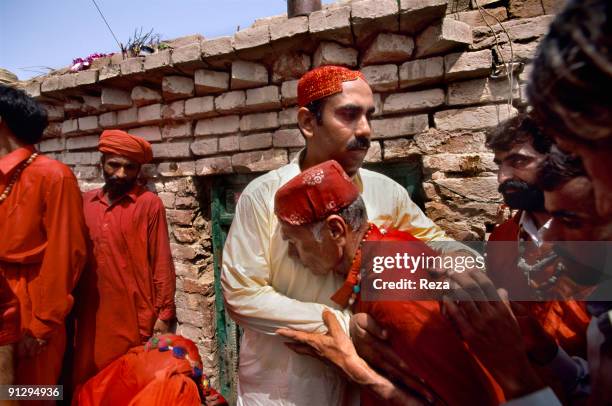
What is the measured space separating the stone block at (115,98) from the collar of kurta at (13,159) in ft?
3.56

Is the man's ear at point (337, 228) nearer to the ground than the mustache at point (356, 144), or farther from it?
nearer to the ground

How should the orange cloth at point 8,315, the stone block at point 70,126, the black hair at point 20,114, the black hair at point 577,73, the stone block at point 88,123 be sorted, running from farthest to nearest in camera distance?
the stone block at point 70,126 < the stone block at point 88,123 < the black hair at point 20,114 < the orange cloth at point 8,315 < the black hair at point 577,73

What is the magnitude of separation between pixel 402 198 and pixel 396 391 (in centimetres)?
92

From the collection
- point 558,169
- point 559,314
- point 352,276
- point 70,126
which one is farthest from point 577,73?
point 70,126

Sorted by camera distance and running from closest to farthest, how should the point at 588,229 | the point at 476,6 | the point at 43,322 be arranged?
the point at 588,229
the point at 43,322
the point at 476,6

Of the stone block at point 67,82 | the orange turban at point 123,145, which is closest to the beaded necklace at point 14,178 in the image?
the orange turban at point 123,145

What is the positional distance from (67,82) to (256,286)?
3.19m

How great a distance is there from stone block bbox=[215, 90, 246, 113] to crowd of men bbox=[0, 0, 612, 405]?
2.56 ft

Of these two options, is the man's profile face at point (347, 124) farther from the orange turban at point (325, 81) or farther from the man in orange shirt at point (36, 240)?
the man in orange shirt at point (36, 240)

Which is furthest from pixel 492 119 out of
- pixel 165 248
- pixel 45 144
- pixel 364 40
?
pixel 45 144

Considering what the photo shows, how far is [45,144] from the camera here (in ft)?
13.1

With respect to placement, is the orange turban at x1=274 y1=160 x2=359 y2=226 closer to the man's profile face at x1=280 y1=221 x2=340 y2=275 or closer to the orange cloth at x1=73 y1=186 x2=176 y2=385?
the man's profile face at x1=280 y1=221 x2=340 y2=275

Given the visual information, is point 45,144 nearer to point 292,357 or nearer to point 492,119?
point 292,357

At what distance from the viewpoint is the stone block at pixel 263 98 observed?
9.05ft
